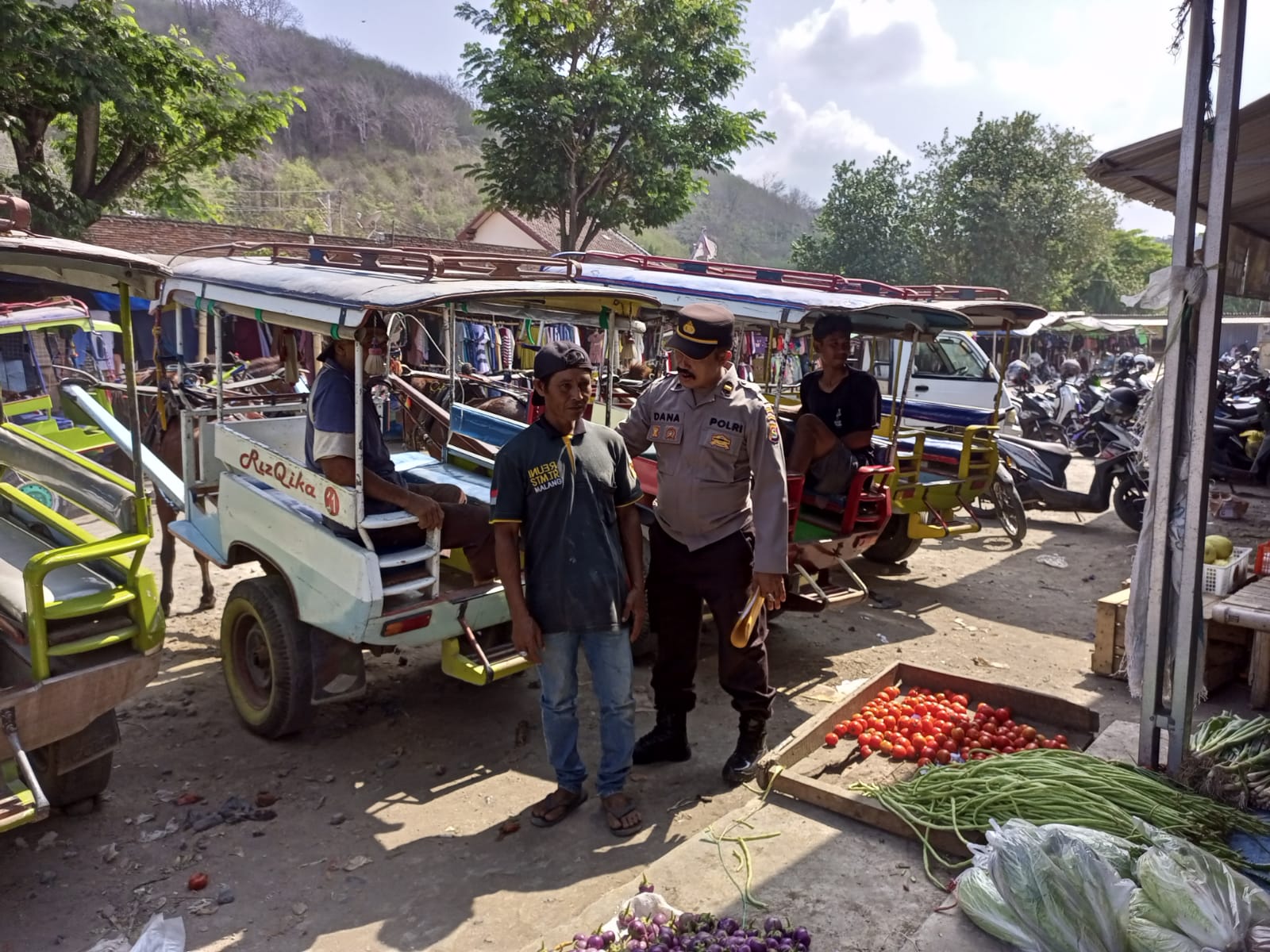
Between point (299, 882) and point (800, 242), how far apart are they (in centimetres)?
3214

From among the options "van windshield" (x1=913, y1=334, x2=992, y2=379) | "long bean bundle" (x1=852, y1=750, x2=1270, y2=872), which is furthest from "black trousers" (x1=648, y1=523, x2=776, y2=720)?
"van windshield" (x1=913, y1=334, x2=992, y2=379)

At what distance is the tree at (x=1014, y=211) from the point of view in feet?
99.6

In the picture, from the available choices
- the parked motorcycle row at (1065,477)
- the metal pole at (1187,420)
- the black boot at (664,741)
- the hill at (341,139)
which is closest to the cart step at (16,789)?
the black boot at (664,741)

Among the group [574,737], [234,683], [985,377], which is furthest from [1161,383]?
[985,377]

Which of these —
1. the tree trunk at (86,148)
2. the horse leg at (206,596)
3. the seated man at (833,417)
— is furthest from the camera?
the tree trunk at (86,148)

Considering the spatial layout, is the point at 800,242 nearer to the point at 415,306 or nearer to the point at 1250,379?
the point at 1250,379

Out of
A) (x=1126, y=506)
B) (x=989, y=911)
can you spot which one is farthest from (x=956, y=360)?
(x=989, y=911)

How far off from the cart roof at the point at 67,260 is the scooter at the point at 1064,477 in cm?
834

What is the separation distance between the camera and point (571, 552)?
3549 millimetres

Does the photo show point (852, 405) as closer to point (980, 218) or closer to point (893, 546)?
point (893, 546)

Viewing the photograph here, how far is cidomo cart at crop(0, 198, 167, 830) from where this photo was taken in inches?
128

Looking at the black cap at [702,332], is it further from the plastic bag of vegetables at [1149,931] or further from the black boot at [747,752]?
the plastic bag of vegetables at [1149,931]

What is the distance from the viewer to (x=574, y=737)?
3.79 metres

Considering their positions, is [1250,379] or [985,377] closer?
[985,377]
